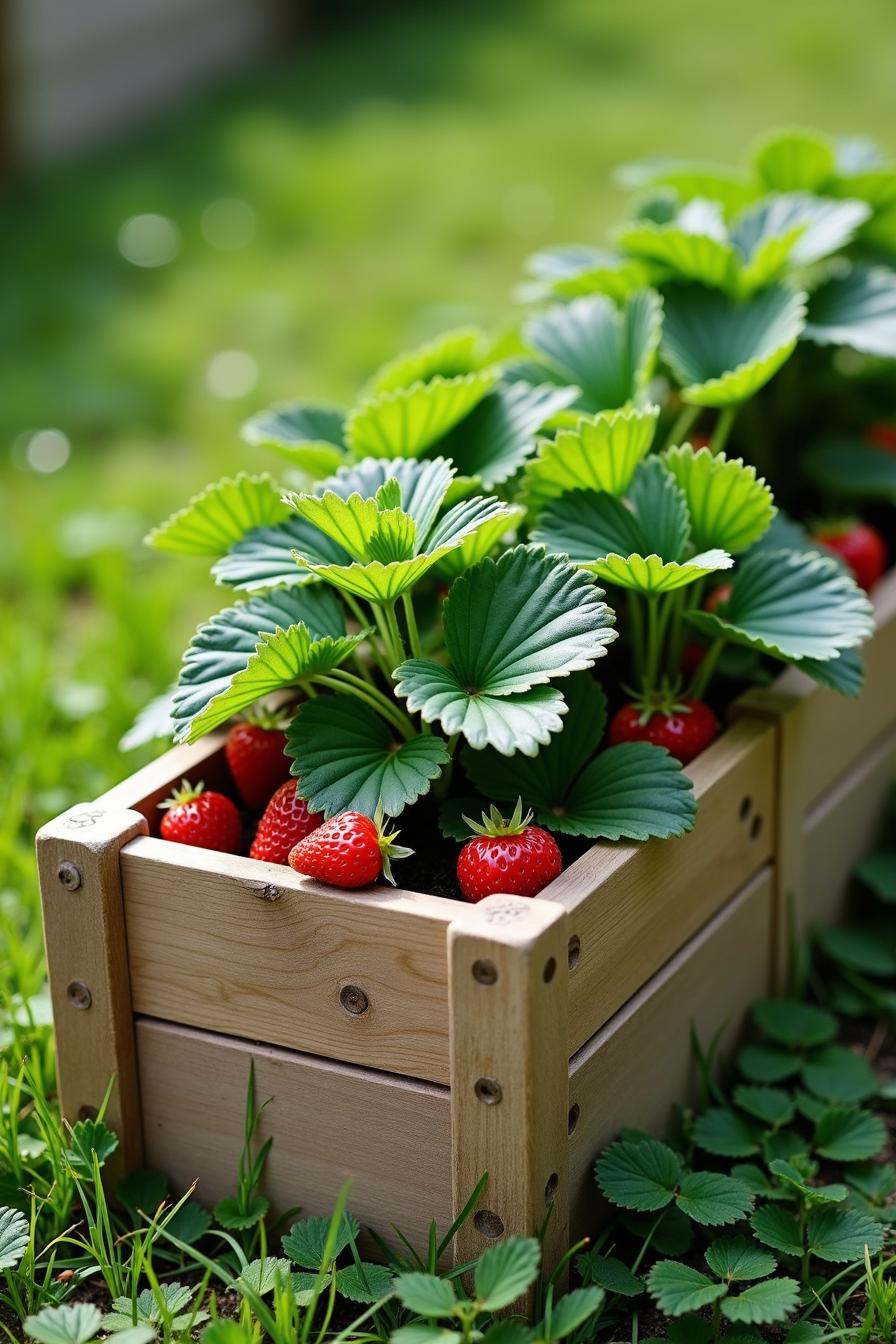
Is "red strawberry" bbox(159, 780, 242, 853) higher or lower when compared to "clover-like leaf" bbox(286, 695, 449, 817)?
lower

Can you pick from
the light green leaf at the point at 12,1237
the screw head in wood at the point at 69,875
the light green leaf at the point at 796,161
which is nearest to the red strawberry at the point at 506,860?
the screw head in wood at the point at 69,875

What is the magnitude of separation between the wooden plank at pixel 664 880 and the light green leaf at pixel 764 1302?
0.74 feet

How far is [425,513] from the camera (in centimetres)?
140

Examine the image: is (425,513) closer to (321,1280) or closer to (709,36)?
(321,1280)

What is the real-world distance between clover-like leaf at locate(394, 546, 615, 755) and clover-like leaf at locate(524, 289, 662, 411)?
0.41m

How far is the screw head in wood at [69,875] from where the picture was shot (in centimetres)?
140

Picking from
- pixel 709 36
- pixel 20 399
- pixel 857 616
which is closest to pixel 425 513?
pixel 857 616

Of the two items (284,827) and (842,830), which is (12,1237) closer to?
(284,827)

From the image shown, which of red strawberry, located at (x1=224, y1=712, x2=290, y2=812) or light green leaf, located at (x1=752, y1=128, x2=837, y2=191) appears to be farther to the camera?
light green leaf, located at (x1=752, y1=128, x2=837, y2=191)

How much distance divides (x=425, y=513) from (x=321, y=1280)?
1.98 ft

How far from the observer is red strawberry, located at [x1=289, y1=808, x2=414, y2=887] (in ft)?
4.28

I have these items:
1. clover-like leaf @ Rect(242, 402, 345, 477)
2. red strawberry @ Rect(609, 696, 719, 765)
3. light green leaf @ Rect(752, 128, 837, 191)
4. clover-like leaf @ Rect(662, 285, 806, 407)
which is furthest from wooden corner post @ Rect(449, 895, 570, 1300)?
light green leaf @ Rect(752, 128, 837, 191)

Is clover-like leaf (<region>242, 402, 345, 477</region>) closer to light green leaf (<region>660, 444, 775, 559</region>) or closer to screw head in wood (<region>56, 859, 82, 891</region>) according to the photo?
light green leaf (<region>660, 444, 775, 559</region>)

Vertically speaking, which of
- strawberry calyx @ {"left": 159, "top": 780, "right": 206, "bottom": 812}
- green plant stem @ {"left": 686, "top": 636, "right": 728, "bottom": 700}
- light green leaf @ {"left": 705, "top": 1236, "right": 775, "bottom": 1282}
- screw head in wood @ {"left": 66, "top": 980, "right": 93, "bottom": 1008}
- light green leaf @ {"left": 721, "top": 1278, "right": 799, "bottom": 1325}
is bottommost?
light green leaf @ {"left": 705, "top": 1236, "right": 775, "bottom": 1282}
